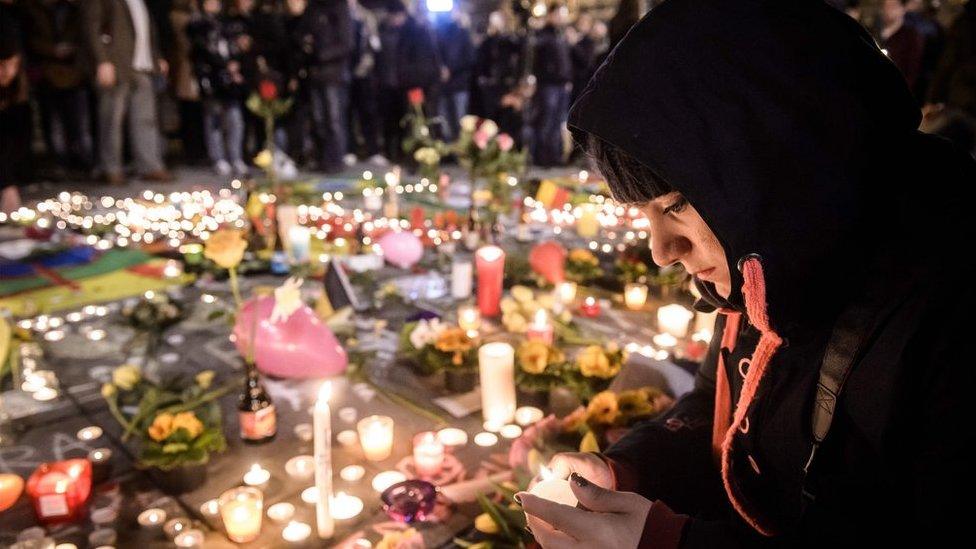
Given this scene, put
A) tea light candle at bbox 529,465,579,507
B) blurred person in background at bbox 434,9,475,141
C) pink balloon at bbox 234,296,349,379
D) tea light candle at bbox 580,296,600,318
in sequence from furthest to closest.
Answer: blurred person in background at bbox 434,9,475,141 → tea light candle at bbox 580,296,600,318 → pink balloon at bbox 234,296,349,379 → tea light candle at bbox 529,465,579,507

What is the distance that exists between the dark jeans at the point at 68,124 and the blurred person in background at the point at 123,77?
1.80ft

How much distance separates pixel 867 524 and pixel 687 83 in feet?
2.15

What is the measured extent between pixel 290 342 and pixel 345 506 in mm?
864

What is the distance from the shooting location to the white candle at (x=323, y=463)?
160cm

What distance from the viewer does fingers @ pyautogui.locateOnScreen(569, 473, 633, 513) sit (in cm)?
105

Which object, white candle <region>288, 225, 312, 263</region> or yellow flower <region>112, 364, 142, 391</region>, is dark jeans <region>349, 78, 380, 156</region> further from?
yellow flower <region>112, 364, 142, 391</region>

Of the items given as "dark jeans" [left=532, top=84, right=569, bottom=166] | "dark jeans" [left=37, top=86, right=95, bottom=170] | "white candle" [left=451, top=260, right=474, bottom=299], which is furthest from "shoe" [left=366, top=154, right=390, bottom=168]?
"white candle" [left=451, top=260, right=474, bottom=299]

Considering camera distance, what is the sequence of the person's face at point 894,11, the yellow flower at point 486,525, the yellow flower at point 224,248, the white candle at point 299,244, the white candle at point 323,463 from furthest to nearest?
the person's face at point 894,11 → the white candle at point 299,244 → the yellow flower at point 224,248 → the yellow flower at point 486,525 → the white candle at point 323,463

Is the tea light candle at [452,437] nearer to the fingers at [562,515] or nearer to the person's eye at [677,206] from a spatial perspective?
the fingers at [562,515]

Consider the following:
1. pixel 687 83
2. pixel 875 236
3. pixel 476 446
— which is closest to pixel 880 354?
pixel 875 236

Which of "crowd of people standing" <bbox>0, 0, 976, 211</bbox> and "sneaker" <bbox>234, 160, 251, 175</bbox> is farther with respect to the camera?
"sneaker" <bbox>234, 160, 251, 175</bbox>

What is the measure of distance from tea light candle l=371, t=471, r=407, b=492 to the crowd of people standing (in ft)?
13.9

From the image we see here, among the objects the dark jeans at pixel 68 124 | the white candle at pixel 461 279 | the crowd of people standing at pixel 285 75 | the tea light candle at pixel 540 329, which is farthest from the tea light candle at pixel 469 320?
the dark jeans at pixel 68 124

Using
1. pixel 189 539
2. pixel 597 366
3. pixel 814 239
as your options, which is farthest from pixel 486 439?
pixel 814 239
